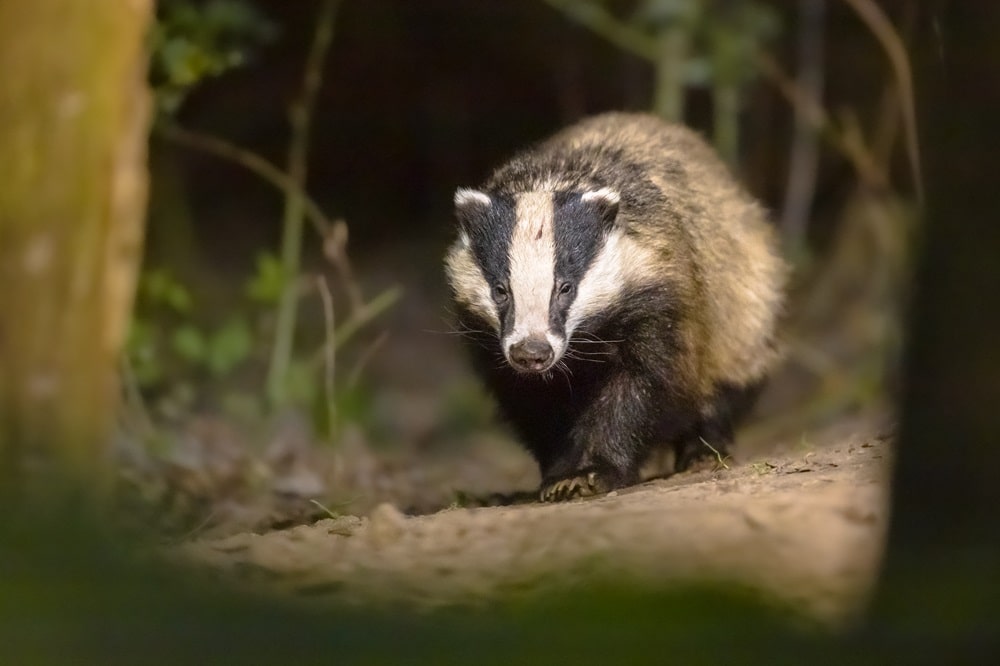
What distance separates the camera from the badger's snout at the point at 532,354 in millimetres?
3625

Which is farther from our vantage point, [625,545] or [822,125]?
[822,125]

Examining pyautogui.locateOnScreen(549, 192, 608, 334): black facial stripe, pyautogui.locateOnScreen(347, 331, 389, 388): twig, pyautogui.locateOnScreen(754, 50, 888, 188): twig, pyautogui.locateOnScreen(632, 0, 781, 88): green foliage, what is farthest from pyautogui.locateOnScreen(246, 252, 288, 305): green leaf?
pyautogui.locateOnScreen(754, 50, 888, 188): twig

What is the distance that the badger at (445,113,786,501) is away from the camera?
3.86 meters

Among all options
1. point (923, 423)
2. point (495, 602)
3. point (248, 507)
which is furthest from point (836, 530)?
point (248, 507)

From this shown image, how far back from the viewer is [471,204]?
4016 mm

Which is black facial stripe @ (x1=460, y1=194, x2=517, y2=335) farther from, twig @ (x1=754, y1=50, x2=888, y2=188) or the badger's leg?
twig @ (x1=754, y1=50, x2=888, y2=188)

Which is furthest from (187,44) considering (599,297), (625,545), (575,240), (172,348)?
(625,545)

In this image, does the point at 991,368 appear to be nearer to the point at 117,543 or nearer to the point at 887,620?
the point at 887,620

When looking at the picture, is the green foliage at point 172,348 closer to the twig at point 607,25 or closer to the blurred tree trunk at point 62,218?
the blurred tree trunk at point 62,218

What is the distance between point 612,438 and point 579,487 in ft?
0.62

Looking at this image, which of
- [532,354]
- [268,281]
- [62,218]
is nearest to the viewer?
[62,218]

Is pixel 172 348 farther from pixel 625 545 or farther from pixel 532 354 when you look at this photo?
pixel 625 545

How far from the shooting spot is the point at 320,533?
3178mm

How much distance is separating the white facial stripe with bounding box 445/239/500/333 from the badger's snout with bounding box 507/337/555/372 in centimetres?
28
